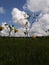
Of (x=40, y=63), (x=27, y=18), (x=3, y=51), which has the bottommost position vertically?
(x=40, y=63)

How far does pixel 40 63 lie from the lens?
319 cm

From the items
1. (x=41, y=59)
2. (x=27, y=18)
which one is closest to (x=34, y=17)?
(x=27, y=18)

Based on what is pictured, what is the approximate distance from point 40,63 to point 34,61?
121 mm

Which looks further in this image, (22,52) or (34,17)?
(34,17)

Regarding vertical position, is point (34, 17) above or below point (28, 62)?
above

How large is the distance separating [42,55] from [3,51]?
0.87 meters

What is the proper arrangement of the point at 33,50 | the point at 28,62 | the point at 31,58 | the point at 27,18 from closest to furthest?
the point at 28,62 → the point at 31,58 → the point at 33,50 → the point at 27,18

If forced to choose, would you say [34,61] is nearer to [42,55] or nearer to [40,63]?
[40,63]

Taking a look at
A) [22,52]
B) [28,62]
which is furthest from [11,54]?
[28,62]

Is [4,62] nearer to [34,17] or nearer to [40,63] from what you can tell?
[40,63]

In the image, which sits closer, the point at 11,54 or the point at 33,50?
the point at 11,54

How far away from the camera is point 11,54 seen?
3.57m

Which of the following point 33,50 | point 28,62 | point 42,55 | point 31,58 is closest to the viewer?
point 28,62

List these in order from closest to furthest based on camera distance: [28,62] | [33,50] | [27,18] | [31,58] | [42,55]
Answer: [28,62] < [31,58] < [42,55] < [33,50] < [27,18]
